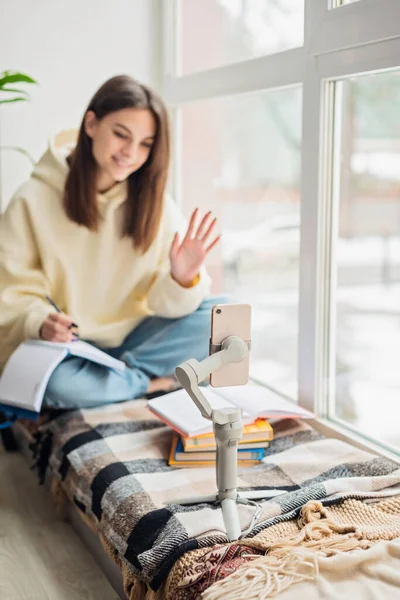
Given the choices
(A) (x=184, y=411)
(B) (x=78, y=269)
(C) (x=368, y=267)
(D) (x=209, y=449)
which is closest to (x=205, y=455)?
(D) (x=209, y=449)

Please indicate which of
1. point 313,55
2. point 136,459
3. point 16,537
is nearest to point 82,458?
point 136,459

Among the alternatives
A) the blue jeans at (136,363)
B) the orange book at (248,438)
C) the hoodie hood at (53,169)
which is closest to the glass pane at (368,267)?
the orange book at (248,438)

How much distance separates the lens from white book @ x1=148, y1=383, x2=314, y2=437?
164 cm

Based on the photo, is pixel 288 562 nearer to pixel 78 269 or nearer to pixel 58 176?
pixel 78 269

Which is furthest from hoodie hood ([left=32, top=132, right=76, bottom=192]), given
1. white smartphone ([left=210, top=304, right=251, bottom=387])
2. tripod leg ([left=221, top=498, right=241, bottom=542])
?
tripod leg ([left=221, top=498, right=241, bottom=542])

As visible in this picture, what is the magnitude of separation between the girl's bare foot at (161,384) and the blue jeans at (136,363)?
16 millimetres

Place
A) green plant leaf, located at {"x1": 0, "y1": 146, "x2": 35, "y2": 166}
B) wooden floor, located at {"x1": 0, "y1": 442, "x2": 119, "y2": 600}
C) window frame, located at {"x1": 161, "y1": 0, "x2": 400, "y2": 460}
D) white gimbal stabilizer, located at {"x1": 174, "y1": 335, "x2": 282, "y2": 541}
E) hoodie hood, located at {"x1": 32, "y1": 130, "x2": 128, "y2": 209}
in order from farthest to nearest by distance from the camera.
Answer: green plant leaf, located at {"x1": 0, "y1": 146, "x2": 35, "y2": 166}
hoodie hood, located at {"x1": 32, "y1": 130, "x2": 128, "y2": 209}
window frame, located at {"x1": 161, "y1": 0, "x2": 400, "y2": 460}
wooden floor, located at {"x1": 0, "y1": 442, "x2": 119, "y2": 600}
white gimbal stabilizer, located at {"x1": 174, "y1": 335, "x2": 282, "y2": 541}

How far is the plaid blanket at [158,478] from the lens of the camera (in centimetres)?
129

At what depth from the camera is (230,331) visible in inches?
52.6

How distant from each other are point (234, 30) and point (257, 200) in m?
0.52

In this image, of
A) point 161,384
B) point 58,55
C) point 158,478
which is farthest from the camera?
point 58,55

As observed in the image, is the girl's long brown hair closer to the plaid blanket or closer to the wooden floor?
the plaid blanket

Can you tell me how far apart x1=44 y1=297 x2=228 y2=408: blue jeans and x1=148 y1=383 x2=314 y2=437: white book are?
0.66 feet

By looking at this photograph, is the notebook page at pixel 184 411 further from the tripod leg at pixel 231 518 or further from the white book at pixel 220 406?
the tripod leg at pixel 231 518
